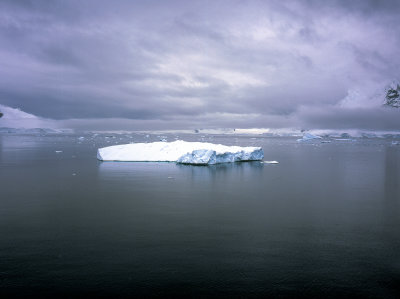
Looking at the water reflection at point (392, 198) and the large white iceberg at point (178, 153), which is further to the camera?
the large white iceberg at point (178, 153)

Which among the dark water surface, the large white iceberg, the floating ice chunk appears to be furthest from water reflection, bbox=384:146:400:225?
the floating ice chunk

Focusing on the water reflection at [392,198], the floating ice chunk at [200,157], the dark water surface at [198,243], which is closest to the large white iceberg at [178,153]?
the floating ice chunk at [200,157]

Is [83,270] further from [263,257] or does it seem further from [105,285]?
[263,257]

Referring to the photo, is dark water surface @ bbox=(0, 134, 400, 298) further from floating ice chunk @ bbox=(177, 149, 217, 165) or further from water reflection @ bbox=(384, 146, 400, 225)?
floating ice chunk @ bbox=(177, 149, 217, 165)

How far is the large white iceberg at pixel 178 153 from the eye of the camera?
2638 cm

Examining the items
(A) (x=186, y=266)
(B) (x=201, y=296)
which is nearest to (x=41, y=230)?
(A) (x=186, y=266)

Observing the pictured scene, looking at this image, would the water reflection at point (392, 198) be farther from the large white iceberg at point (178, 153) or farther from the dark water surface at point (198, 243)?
the large white iceberg at point (178, 153)

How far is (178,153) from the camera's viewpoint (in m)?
27.7

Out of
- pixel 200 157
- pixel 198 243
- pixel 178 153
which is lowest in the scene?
pixel 198 243

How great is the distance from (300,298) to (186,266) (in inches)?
82.6

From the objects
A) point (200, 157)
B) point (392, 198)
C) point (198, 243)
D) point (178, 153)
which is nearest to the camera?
point (198, 243)

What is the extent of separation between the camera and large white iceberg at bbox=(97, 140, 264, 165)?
2638 cm

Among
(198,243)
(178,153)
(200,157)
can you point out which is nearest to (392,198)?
(198,243)

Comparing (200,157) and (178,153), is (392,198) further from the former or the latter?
(178,153)
